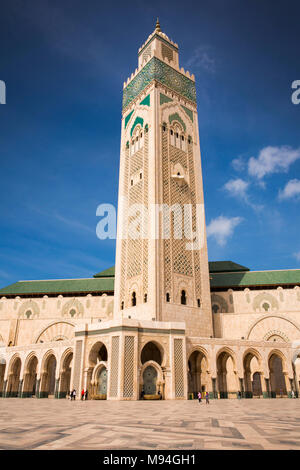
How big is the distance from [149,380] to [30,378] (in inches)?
493

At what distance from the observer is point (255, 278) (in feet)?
102

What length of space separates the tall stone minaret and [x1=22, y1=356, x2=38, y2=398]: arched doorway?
778 centimetres

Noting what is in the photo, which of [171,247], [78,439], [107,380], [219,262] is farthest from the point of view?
[219,262]

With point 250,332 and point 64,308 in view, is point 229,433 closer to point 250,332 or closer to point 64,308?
point 250,332

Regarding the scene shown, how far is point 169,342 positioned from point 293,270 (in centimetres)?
1808

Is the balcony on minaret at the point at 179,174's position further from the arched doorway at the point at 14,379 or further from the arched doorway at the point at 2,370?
the arched doorway at the point at 2,370

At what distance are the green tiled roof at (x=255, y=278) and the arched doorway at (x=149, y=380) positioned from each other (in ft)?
44.4

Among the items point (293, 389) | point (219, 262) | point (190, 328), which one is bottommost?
point (293, 389)

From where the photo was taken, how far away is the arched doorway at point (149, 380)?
18.2 meters

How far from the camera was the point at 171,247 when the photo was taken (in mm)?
23812

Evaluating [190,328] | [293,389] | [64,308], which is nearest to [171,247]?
[190,328]

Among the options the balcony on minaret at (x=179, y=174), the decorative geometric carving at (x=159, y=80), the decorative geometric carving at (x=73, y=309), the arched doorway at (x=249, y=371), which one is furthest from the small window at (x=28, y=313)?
the decorative geometric carving at (x=159, y=80)

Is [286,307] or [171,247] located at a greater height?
[171,247]

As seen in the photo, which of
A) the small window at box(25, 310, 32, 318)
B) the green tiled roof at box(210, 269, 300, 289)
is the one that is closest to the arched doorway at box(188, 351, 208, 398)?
the green tiled roof at box(210, 269, 300, 289)
